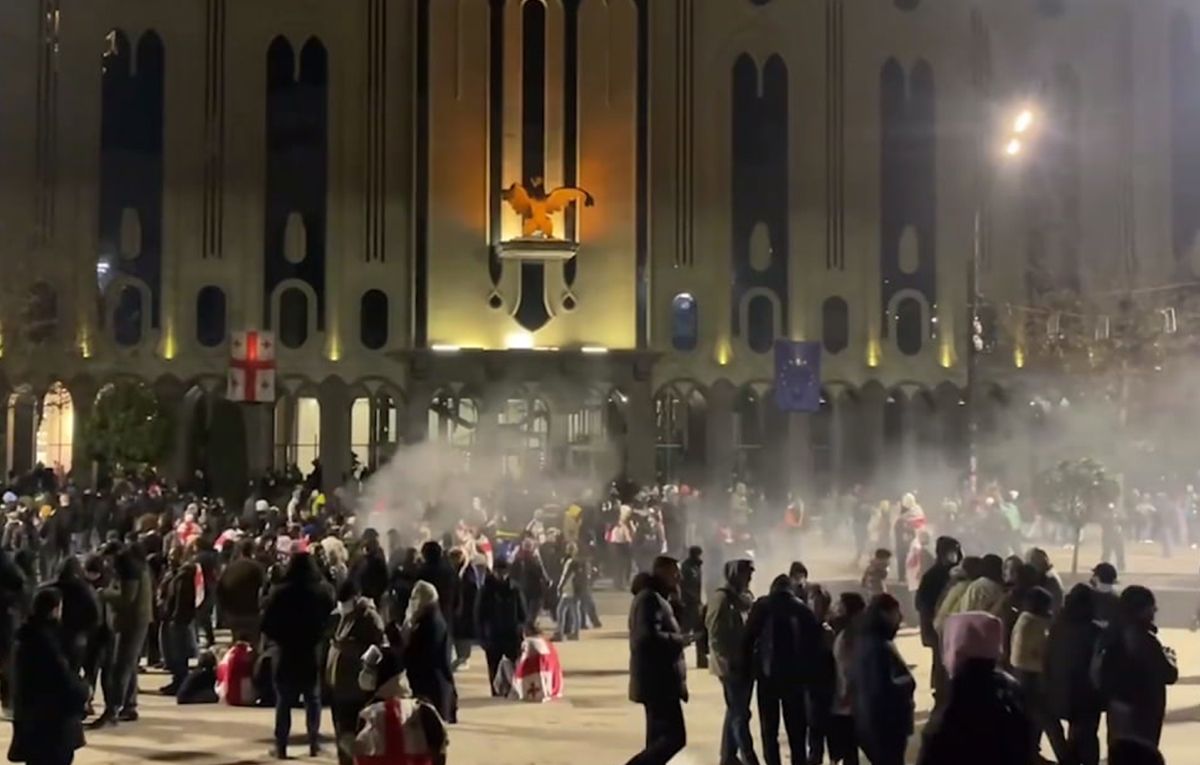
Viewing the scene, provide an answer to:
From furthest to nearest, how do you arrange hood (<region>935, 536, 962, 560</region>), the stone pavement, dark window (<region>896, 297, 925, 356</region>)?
dark window (<region>896, 297, 925, 356</region>), hood (<region>935, 536, 962, 560</region>), the stone pavement

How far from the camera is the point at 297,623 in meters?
11.0

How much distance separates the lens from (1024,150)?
127 ft

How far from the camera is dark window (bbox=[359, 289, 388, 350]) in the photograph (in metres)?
36.6

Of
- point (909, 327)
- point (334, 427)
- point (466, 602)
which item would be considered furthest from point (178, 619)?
point (909, 327)

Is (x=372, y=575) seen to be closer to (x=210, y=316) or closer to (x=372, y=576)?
(x=372, y=576)

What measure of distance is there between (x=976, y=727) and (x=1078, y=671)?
4.05m

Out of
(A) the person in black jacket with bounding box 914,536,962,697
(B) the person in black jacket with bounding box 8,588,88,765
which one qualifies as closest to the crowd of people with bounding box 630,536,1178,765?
(A) the person in black jacket with bounding box 914,536,962,697

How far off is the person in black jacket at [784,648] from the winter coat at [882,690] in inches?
42.1

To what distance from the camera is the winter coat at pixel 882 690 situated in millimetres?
8469

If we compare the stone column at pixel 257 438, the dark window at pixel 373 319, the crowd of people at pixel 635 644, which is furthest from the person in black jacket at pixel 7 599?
the dark window at pixel 373 319

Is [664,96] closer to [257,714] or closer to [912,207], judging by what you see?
[912,207]

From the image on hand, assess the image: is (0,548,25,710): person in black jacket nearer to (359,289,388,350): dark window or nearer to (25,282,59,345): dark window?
(25,282,59,345): dark window

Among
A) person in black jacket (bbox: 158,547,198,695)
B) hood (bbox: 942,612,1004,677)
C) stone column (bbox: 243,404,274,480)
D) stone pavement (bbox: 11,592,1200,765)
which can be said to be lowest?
stone pavement (bbox: 11,592,1200,765)

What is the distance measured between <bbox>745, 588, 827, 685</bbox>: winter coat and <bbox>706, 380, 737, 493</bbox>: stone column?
27394mm
